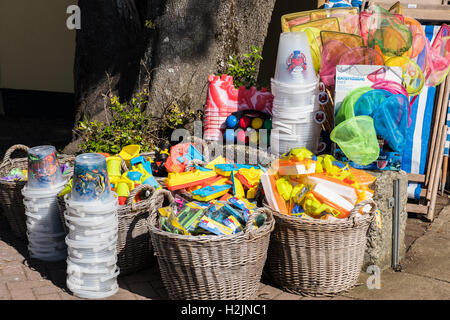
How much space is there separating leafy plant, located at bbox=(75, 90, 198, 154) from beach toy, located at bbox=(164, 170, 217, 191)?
0.98m

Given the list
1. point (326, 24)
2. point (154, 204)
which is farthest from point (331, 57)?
point (154, 204)

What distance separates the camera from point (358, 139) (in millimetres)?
3820

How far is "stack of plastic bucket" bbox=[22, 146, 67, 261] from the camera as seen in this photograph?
12.8 feet

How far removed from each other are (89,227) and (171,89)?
2057mm

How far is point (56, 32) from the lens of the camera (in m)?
8.93

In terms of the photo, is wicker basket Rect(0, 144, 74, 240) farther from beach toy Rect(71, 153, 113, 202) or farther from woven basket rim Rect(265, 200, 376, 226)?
woven basket rim Rect(265, 200, 376, 226)

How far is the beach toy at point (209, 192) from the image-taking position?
3.85 meters

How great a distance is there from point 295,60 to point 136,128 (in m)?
1.70

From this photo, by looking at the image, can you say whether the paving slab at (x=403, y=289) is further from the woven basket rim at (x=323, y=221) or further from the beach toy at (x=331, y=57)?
the beach toy at (x=331, y=57)

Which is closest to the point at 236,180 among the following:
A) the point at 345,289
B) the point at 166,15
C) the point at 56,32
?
the point at 345,289

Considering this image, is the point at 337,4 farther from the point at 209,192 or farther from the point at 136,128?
the point at 209,192

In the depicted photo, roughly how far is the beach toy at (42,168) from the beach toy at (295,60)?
1.83 m
